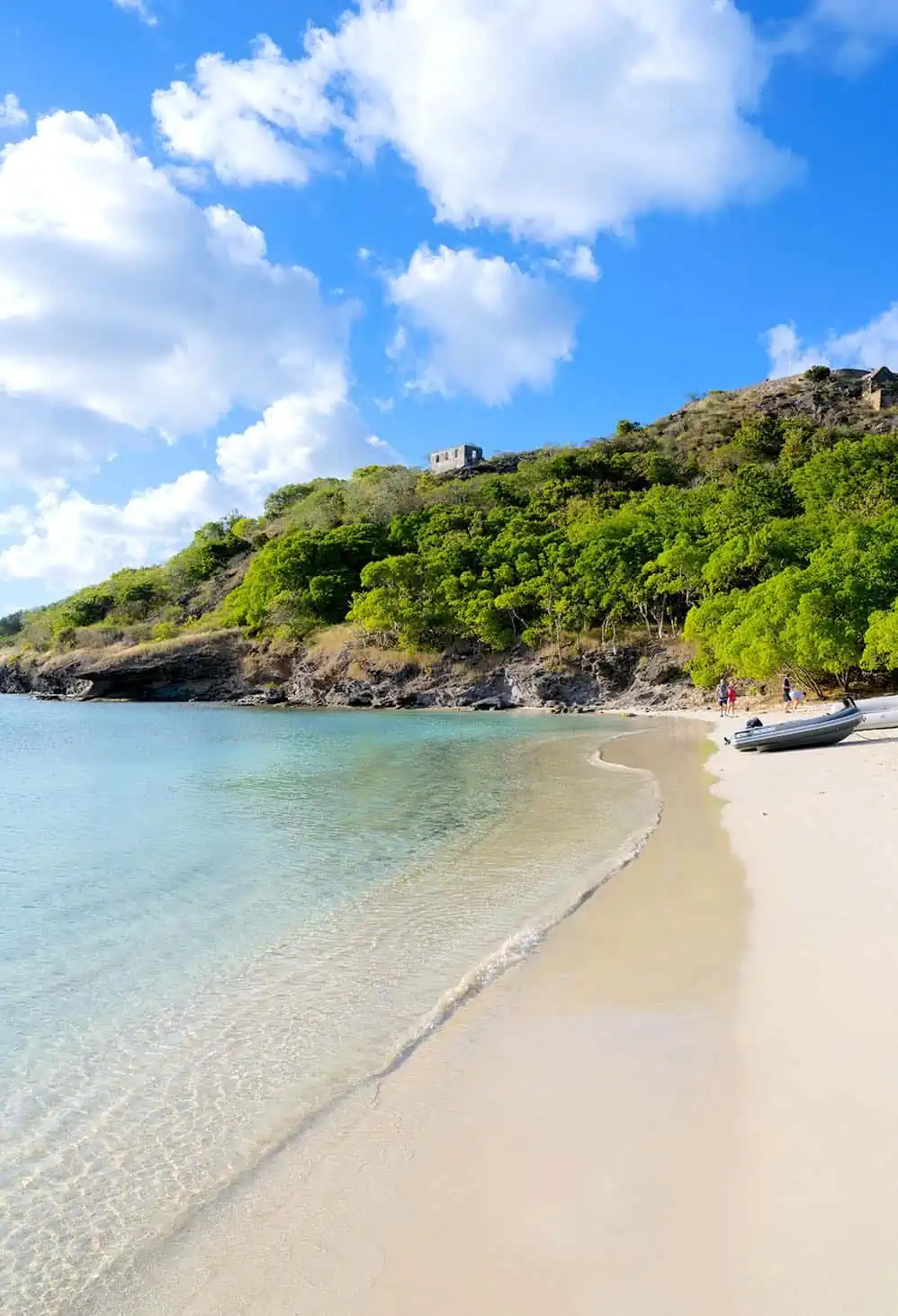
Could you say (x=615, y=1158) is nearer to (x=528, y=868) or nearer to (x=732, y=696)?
(x=528, y=868)

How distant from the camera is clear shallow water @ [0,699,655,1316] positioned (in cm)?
488

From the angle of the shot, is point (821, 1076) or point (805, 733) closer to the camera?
point (821, 1076)

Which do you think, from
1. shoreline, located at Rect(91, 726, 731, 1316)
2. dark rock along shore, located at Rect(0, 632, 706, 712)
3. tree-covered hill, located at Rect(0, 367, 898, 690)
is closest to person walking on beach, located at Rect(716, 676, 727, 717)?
tree-covered hill, located at Rect(0, 367, 898, 690)

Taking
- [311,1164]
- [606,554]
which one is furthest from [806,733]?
[606,554]

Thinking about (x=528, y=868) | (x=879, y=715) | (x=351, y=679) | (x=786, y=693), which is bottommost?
(x=528, y=868)

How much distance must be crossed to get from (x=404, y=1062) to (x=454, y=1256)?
2.24 m

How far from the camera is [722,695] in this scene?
44.9 metres

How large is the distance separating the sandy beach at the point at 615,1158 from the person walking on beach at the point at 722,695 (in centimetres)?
3550

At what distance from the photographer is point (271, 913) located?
33.0ft

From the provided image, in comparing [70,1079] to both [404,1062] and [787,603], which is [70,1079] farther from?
[787,603]

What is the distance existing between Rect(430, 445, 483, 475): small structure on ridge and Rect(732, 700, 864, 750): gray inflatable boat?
94506mm

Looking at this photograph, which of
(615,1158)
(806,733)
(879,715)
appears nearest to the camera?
(615,1158)

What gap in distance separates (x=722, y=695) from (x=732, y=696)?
4.12 meters

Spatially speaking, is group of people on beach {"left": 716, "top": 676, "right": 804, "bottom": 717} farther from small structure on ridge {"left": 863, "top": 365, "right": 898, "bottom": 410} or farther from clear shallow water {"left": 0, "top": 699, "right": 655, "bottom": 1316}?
small structure on ridge {"left": 863, "top": 365, "right": 898, "bottom": 410}
